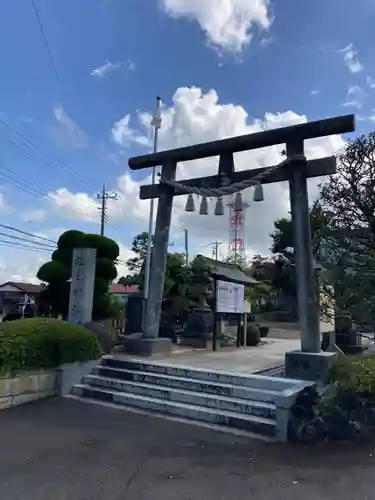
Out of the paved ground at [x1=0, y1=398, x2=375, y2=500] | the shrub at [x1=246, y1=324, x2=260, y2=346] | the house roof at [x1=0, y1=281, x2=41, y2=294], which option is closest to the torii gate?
the paved ground at [x1=0, y1=398, x2=375, y2=500]

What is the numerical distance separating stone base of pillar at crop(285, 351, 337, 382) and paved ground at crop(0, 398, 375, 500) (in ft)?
6.75

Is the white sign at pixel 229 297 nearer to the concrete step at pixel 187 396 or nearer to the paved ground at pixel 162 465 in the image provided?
the concrete step at pixel 187 396

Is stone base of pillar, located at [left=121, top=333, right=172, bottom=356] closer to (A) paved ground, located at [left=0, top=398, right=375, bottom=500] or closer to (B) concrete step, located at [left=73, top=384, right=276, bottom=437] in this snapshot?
(B) concrete step, located at [left=73, top=384, right=276, bottom=437]

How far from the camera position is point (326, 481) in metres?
3.70

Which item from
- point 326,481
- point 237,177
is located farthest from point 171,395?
point 237,177

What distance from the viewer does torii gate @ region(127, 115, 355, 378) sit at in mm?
7078

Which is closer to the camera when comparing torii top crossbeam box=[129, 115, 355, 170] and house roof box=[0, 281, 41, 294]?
torii top crossbeam box=[129, 115, 355, 170]

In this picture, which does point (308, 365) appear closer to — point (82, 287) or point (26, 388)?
point (26, 388)

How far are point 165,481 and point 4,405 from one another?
3.51 m

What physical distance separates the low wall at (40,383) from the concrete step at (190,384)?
370mm

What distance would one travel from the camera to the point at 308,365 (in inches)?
265

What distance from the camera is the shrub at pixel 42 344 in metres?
6.54

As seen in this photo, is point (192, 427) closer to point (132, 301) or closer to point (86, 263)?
point (86, 263)

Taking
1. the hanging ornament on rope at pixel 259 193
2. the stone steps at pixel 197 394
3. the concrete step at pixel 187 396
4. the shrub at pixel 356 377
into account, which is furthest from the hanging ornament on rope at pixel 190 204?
the shrub at pixel 356 377
